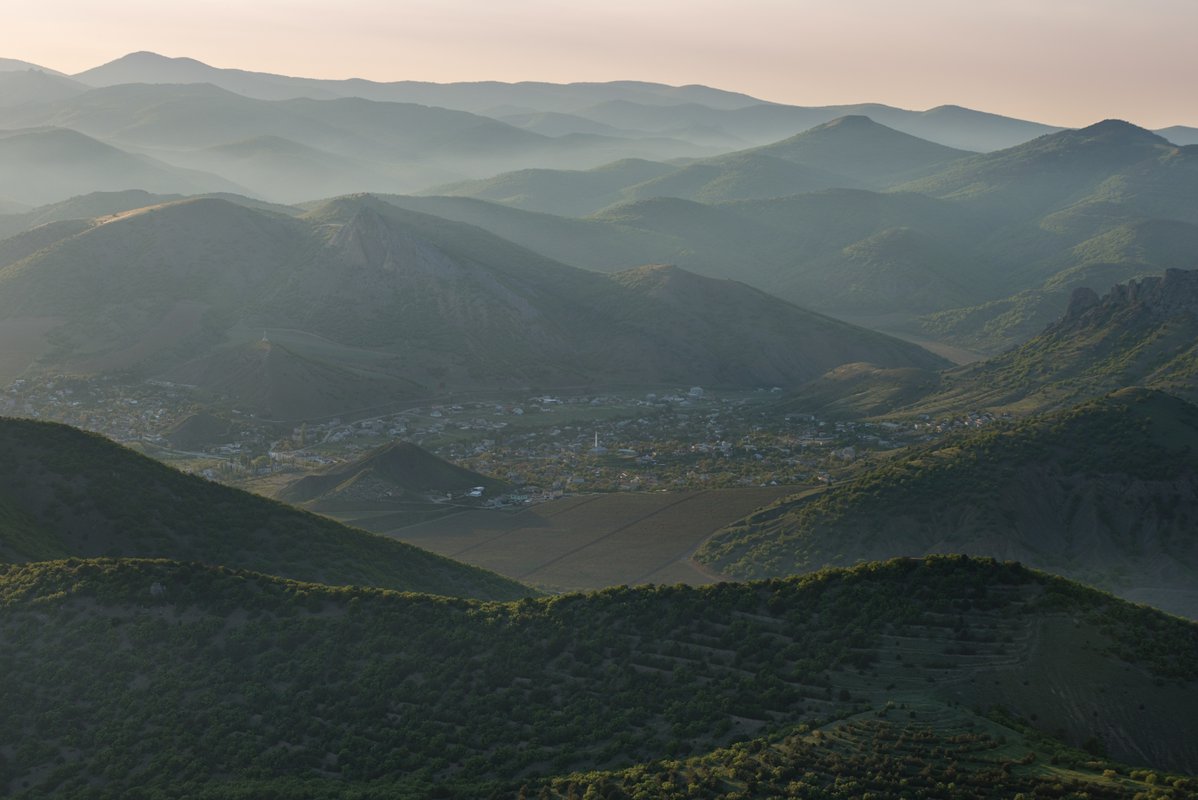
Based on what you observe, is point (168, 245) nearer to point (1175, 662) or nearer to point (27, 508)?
point (27, 508)

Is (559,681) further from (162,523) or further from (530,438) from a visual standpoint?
(530,438)

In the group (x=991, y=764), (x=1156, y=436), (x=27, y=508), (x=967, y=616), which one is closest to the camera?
(x=991, y=764)

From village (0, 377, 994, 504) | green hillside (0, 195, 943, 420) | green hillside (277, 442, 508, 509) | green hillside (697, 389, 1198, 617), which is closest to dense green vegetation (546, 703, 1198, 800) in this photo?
green hillside (697, 389, 1198, 617)

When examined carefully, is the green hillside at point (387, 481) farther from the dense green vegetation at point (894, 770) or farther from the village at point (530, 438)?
the dense green vegetation at point (894, 770)

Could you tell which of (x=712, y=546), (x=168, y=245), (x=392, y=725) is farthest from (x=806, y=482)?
(x=168, y=245)

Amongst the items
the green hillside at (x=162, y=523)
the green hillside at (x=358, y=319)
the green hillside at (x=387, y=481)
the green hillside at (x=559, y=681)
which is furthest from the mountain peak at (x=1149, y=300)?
the green hillside at (x=559, y=681)

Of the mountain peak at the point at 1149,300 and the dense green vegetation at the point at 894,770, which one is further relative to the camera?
the mountain peak at the point at 1149,300
